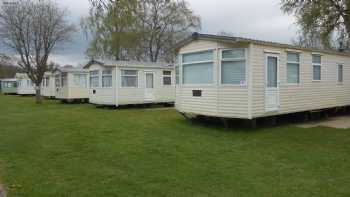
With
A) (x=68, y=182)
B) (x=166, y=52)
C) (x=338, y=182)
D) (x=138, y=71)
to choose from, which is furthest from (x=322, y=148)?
(x=166, y=52)

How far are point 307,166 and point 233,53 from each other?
456cm

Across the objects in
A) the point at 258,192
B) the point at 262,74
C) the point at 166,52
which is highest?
the point at 166,52

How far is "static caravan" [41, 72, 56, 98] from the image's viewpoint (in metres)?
28.8

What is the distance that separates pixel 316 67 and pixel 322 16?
159 inches

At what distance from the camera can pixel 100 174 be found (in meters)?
5.57

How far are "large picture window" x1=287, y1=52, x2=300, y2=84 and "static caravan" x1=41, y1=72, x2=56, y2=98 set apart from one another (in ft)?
71.5

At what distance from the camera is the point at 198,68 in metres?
10.9

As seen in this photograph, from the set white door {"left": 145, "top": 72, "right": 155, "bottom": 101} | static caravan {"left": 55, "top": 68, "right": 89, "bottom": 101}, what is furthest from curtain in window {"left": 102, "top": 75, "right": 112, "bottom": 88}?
static caravan {"left": 55, "top": 68, "right": 89, "bottom": 101}

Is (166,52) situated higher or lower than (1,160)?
higher

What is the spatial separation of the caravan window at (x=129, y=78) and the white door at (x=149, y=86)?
2.06 feet

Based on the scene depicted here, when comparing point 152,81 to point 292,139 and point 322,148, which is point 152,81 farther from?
point 322,148

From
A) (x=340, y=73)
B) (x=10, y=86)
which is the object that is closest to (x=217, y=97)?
(x=340, y=73)

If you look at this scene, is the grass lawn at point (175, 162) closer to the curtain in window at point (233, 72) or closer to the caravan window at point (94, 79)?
the curtain in window at point (233, 72)

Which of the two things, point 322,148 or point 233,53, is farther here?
point 233,53
